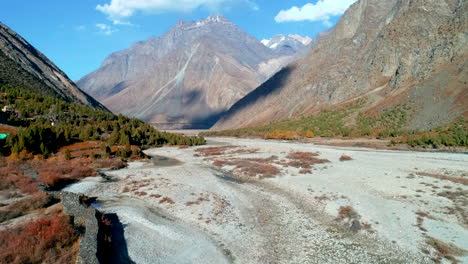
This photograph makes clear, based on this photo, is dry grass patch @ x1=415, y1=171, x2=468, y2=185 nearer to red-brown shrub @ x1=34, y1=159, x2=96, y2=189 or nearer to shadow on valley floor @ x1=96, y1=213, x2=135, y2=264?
shadow on valley floor @ x1=96, y1=213, x2=135, y2=264

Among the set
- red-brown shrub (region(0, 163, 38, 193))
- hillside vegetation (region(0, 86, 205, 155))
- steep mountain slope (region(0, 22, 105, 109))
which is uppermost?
steep mountain slope (region(0, 22, 105, 109))

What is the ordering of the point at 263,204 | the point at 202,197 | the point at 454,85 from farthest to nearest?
the point at 454,85 → the point at 202,197 → the point at 263,204

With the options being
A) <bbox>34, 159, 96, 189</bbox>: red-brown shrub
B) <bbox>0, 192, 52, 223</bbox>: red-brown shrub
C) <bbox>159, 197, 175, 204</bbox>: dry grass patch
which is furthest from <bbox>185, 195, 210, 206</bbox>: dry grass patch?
<bbox>34, 159, 96, 189</bbox>: red-brown shrub

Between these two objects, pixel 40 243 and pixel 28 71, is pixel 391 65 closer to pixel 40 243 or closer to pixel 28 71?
pixel 40 243

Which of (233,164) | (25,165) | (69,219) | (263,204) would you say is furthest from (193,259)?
(25,165)

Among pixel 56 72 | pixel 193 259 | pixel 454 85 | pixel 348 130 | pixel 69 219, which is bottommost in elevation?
pixel 193 259

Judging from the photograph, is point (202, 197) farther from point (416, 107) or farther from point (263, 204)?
point (416, 107)

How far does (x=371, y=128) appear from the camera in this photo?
78.1 m

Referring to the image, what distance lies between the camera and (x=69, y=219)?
1692cm

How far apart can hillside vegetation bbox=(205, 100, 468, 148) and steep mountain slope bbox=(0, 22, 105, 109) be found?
7846 centimetres

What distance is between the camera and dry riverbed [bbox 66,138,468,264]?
15.4 m

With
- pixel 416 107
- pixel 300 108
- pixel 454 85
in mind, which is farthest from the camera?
pixel 300 108

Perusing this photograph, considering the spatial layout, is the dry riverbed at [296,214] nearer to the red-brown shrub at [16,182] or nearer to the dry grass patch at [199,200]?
the dry grass patch at [199,200]

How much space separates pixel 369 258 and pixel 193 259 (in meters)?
8.70
